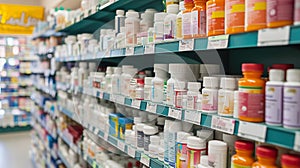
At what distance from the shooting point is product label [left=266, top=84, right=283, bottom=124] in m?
0.95

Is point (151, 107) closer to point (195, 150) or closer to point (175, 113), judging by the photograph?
point (175, 113)

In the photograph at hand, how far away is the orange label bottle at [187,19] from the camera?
1330 mm

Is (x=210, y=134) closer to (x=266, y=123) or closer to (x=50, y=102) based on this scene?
(x=266, y=123)

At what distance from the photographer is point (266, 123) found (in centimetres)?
100

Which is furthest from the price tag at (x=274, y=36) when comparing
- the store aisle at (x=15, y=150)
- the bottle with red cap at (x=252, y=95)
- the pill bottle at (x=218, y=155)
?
the store aisle at (x=15, y=150)

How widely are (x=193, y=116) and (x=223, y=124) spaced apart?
0.20m

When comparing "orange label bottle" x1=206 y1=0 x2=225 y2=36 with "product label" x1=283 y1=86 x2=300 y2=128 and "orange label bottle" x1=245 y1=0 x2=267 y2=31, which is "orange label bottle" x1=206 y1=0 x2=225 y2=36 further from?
"product label" x1=283 y1=86 x2=300 y2=128

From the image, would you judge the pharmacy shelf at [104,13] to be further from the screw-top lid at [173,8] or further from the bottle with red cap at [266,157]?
the bottle with red cap at [266,157]

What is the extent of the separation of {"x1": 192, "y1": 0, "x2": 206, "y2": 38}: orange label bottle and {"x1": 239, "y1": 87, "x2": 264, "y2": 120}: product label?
34 cm

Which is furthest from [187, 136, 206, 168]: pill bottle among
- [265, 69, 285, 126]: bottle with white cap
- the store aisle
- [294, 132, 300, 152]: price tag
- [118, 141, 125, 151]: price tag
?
the store aisle

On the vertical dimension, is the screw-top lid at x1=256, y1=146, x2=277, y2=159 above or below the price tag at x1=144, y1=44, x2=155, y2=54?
below

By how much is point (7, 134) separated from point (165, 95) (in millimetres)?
6624

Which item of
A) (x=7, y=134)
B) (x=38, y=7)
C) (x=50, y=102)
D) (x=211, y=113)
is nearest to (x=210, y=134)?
(x=211, y=113)

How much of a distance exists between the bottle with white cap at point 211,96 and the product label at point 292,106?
1.17 feet
